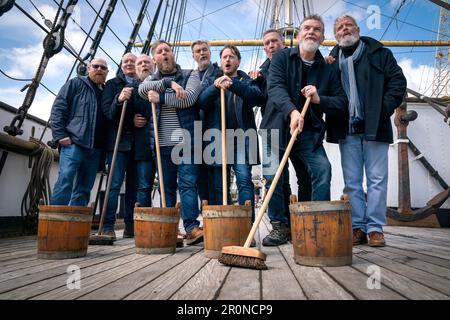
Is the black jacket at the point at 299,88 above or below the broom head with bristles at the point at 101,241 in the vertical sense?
above

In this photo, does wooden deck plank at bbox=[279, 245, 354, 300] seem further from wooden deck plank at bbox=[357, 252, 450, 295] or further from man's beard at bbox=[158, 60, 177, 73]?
man's beard at bbox=[158, 60, 177, 73]

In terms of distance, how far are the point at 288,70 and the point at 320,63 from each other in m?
0.28

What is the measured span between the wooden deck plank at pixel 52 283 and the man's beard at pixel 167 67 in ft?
6.25

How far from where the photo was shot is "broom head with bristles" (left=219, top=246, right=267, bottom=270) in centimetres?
181

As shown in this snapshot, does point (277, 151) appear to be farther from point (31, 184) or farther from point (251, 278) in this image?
point (31, 184)

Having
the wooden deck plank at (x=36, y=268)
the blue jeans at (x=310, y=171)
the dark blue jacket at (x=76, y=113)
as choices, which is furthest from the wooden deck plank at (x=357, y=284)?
the dark blue jacket at (x=76, y=113)

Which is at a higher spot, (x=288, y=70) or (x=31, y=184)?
(x=288, y=70)

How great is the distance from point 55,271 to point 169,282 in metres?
0.78

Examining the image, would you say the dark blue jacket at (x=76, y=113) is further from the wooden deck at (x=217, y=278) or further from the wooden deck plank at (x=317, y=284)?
the wooden deck plank at (x=317, y=284)

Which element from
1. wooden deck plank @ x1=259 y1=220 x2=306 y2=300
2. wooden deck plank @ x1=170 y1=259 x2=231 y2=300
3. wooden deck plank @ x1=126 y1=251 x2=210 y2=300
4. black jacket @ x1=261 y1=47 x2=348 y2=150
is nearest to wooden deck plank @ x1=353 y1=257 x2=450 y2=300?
wooden deck plank @ x1=259 y1=220 x2=306 y2=300

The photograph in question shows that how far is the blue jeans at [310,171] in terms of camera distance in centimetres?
255

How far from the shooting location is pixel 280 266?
1912mm

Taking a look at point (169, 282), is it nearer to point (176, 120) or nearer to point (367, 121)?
point (176, 120)
